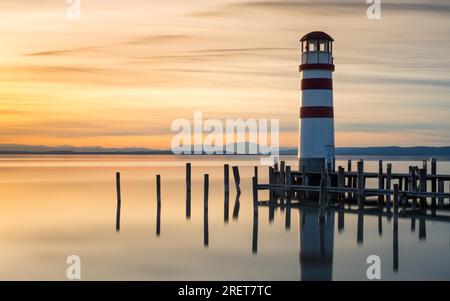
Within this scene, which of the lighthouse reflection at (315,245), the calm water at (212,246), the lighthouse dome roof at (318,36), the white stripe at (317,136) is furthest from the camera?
the lighthouse dome roof at (318,36)

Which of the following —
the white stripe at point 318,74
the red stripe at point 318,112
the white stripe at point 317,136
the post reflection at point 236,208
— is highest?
the white stripe at point 318,74

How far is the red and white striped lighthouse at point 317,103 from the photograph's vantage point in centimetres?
2312

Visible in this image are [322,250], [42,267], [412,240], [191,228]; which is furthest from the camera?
[191,228]

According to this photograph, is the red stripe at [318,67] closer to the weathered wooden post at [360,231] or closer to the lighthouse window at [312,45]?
the lighthouse window at [312,45]

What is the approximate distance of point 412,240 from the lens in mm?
16891

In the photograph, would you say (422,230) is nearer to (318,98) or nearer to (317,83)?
(318,98)

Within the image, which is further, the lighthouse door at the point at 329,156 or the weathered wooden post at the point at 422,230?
the lighthouse door at the point at 329,156

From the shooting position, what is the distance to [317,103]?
23109 millimetres

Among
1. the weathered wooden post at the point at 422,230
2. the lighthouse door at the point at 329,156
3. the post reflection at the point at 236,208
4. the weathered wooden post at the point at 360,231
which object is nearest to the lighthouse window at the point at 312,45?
the lighthouse door at the point at 329,156

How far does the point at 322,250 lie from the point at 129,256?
5010 mm

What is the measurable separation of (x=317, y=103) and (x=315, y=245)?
314 inches

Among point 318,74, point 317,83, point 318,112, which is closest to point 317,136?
point 318,112
